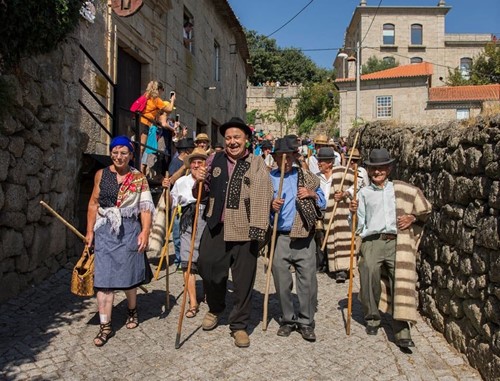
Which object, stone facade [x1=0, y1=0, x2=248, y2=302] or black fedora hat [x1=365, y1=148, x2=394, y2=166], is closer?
black fedora hat [x1=365, y1=148, x2=394, y2=166]

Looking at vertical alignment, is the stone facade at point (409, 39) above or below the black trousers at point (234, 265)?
above

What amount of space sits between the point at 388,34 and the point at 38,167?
5100 cm

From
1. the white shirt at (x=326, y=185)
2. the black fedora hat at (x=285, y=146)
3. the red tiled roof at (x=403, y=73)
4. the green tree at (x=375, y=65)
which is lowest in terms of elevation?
the white shirt at (x=326, y=185)

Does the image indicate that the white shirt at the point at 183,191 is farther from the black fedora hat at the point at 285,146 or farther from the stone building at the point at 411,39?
the stone building at the point at 411,39

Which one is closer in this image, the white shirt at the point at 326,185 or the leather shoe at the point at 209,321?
the leather shoe at the point at 209,321

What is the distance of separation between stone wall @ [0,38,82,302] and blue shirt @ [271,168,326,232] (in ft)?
9.15

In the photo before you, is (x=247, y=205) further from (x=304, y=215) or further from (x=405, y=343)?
(x=405, y=343)

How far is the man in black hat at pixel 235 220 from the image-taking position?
4453mm

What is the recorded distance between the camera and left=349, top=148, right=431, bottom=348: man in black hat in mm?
4406

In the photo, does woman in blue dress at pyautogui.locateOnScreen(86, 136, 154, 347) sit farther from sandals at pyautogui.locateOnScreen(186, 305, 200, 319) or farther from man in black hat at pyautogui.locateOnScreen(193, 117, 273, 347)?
sandals at pyautogui.locateOnScreen(186, 305, 200, 319)

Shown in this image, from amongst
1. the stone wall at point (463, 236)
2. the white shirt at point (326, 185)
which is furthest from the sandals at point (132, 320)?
the white shirt at point (326, 185)

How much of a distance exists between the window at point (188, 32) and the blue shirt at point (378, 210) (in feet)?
32.5

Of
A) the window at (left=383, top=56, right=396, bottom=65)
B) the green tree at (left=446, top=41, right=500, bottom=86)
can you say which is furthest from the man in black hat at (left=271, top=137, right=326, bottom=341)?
the window at (left=383, top=56, right=396, bottom=65)

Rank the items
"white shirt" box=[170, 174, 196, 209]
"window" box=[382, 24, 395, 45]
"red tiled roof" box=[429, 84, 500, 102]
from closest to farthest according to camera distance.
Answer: "white shirt" box=[170, 174, 196, 209] < "red tiled roof" box=[429, 84, 500, 102] < "window" box=[382, 24, 395, 45]
